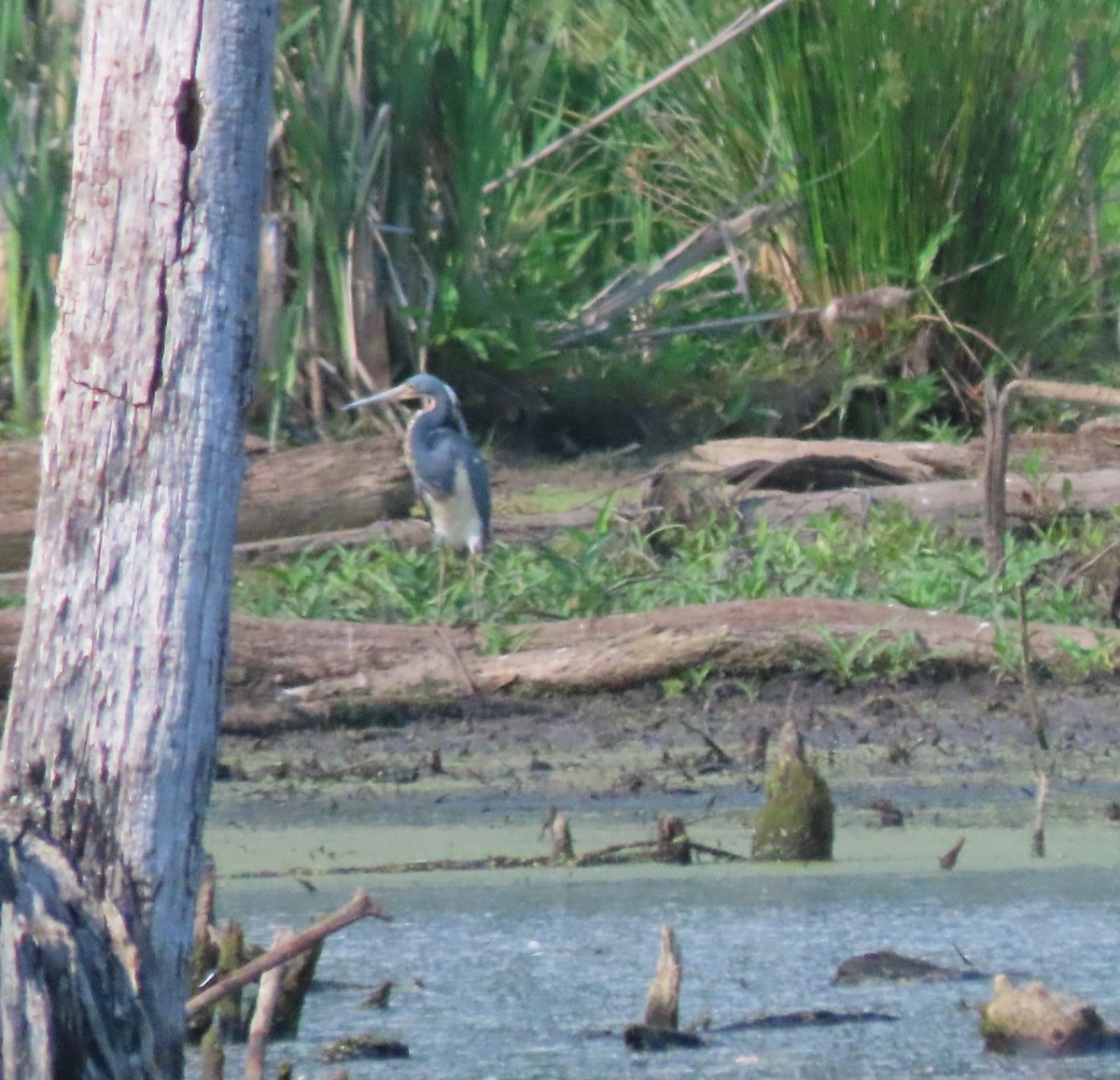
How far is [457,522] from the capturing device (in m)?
6.25

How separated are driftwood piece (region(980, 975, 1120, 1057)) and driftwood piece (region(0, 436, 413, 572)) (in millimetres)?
3199

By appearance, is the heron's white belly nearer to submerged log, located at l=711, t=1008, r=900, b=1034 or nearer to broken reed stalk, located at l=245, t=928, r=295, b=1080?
submerged log, located at l=711, t=1008, r=900, b=1034

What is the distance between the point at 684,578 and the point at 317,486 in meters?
1.07

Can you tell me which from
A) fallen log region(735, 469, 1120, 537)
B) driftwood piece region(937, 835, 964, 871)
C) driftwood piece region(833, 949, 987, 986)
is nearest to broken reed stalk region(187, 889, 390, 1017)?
driftwood piece region(833, 949, 987, 986)

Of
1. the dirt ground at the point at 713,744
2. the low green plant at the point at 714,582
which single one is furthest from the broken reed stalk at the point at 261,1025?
the low green plant at the point at 714,582

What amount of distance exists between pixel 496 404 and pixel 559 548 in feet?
4.89

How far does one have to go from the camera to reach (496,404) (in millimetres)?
7918

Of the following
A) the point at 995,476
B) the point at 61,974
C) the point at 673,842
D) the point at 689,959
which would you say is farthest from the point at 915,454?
the point at 61,974

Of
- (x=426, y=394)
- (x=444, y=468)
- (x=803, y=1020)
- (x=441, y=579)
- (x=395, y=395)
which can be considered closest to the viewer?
(x=803, y=1020)

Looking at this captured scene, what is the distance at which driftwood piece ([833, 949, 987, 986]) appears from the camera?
3.56 metres

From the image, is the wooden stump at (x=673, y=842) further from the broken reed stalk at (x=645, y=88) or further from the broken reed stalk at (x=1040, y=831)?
the broken reed stalk at (x=645, y=88)

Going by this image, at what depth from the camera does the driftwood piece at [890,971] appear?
3557mm

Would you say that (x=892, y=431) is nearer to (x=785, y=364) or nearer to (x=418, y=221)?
(x=785, y=364)

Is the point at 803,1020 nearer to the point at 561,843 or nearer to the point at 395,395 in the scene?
the point at 561,843
